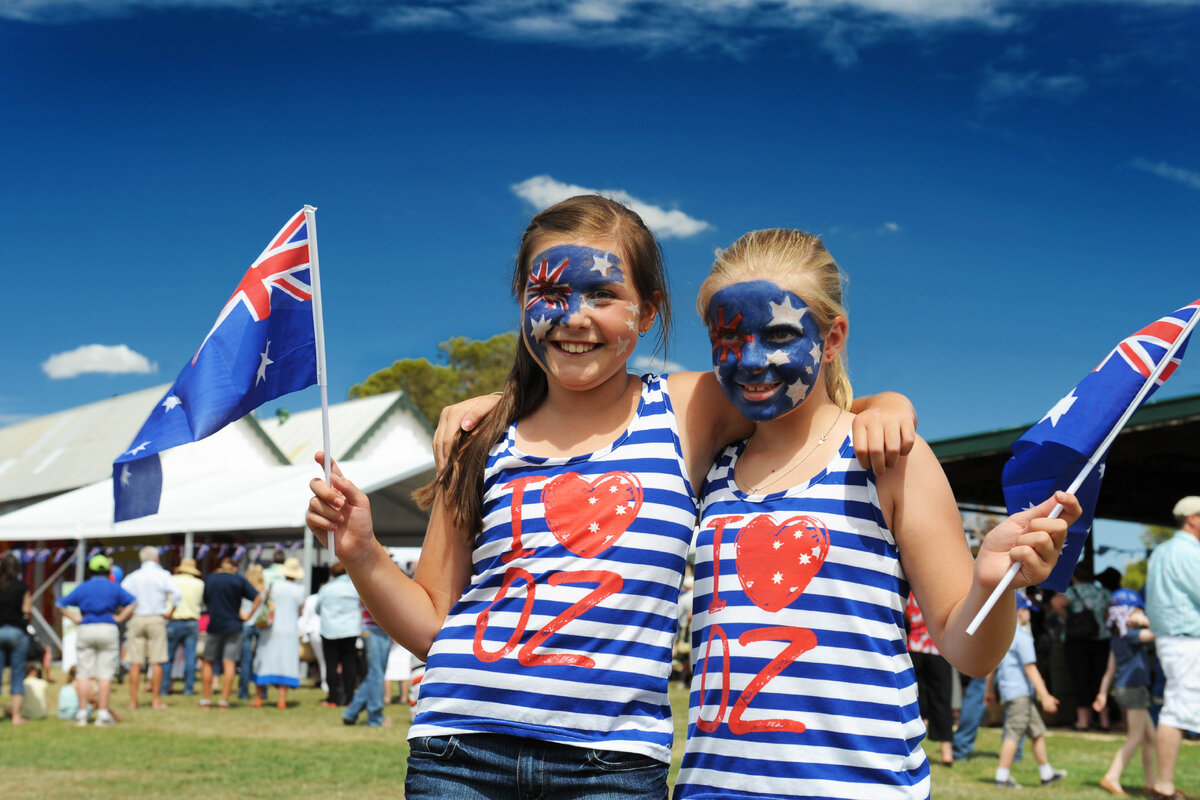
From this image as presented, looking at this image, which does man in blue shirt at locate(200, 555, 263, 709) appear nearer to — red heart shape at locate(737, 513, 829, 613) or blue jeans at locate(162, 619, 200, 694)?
blue jeans at locate(162, 619, 200, 694)

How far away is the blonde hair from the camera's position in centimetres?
238

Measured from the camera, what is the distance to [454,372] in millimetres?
52969

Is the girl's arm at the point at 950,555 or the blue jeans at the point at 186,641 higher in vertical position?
the girl's arm at the point at 950,555

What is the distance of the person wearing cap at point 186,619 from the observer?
48.6 feet

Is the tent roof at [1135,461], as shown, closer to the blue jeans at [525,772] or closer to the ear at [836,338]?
the ear at [836,338]

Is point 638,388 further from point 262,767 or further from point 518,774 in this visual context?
point 262,767

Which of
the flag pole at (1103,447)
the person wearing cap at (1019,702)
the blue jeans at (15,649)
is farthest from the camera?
the blue jeans at (15,649)

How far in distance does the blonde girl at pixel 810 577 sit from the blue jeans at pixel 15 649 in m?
12.2

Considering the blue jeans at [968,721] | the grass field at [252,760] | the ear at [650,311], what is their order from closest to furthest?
the ear at [650,311] < the grass field at [252,760] < the blue jeans at [968,721]

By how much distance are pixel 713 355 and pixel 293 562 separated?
12678 millimetres

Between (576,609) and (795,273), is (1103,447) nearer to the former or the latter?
(795,273)

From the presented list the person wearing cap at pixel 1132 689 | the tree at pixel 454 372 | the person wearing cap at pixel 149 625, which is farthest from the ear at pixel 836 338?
the tree at pixel 454 372

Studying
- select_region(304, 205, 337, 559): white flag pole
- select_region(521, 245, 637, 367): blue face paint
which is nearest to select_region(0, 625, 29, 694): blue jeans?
select_region(304, 205, 337, 559): white flag pole

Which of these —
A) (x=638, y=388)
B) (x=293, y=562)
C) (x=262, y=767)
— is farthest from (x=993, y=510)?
(x=638, y=388)
